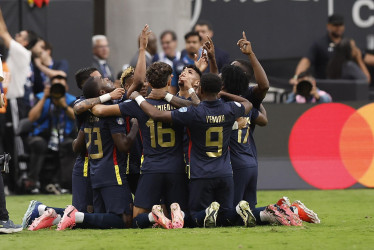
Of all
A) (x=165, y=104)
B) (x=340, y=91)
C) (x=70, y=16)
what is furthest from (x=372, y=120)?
(x=165, y=104)

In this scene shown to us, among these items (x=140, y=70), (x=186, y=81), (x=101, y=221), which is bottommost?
(x=101, y=221)

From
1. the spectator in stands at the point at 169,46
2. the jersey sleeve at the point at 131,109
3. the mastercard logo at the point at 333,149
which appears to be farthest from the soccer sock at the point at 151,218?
the spectator in stands at the point at 169,46

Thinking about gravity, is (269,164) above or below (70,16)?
below

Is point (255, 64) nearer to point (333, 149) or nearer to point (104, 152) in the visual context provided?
point (104, 152)

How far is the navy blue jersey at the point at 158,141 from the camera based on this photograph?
9750 mm

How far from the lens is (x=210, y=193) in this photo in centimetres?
980

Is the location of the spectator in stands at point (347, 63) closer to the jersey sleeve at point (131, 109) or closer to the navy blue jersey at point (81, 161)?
the navy blue jersey at point (81, 161)

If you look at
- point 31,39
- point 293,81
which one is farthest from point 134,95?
point 293,81

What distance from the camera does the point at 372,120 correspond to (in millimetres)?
15547

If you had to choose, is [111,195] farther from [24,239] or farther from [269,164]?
[269,164]

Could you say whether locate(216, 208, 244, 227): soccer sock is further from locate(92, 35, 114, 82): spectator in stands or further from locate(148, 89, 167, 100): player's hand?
locate(92, 35, 114, 82): spectator in stands

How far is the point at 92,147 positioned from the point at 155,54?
668 cm

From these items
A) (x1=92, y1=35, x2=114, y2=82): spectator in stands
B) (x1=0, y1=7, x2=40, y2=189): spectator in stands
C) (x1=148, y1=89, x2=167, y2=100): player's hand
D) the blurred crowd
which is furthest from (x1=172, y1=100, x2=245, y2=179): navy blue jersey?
(x1=92, y1=35, x2=114, y2=82): spectator in stands

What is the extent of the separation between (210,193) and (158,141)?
2.50 ft
